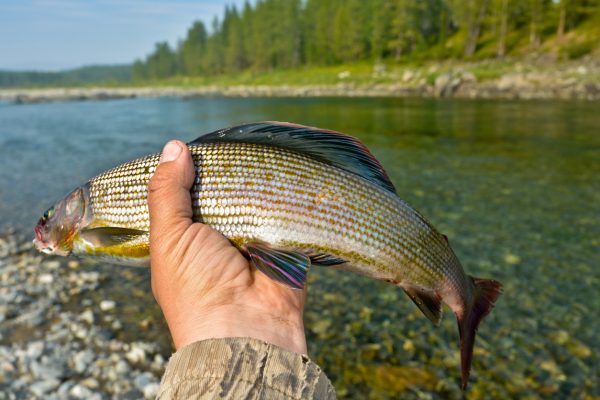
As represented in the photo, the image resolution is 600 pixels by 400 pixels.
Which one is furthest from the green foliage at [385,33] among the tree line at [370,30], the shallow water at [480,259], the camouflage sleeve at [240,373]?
the camouflage sleeve at [240,373]

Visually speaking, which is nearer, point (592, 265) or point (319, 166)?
point (319, 166)

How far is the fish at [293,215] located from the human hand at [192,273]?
5.8 inches

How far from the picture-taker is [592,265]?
26.8ft

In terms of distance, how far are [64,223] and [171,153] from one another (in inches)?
42.8

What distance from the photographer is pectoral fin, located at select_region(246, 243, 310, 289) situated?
2.82 meters

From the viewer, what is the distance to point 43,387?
17.3 feet

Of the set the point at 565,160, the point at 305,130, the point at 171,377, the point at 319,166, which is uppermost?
the point at 305,130

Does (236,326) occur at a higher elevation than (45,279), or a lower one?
higher

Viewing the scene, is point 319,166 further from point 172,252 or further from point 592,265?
point 592,265

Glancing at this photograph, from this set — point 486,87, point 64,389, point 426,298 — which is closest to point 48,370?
point 64,389

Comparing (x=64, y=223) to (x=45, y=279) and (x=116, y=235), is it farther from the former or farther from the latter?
(x=45, y=279)

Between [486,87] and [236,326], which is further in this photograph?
[486,87]

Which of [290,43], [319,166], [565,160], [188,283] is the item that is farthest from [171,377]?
[290,43]

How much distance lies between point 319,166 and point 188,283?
1.14m
